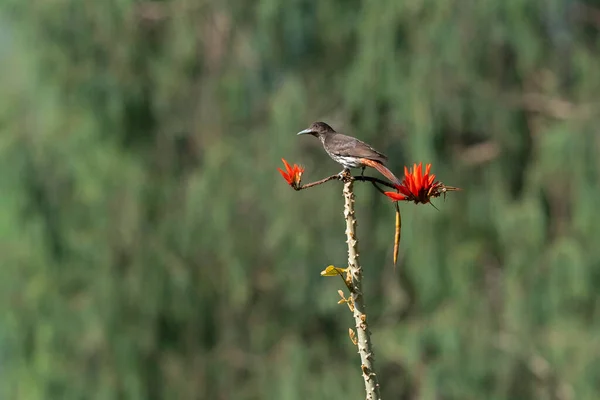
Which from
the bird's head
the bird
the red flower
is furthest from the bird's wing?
the red flower

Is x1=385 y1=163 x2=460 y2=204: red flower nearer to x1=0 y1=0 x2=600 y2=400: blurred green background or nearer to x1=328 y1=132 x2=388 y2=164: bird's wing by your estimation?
x1=328 y1=132 x2=388 y2=164: bird's wing

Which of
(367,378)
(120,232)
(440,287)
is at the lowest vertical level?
(367,378)

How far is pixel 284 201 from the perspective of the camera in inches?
294

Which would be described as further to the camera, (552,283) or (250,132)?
(250,132)

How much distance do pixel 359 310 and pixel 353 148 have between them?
0.95 meters

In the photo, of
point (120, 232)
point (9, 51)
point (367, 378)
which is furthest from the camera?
point (9, 51)

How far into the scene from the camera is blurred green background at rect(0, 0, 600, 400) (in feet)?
23.0

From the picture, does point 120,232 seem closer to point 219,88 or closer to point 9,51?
point 219,88

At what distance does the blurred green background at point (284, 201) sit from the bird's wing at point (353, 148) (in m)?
4.46

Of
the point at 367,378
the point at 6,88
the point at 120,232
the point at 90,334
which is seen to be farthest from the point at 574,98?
the point at 367,378

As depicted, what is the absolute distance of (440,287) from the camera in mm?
7297

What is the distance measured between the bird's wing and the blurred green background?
4.46 meters

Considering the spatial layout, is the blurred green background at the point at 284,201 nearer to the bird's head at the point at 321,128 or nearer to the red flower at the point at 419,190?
the bird's head at the point at 321,128

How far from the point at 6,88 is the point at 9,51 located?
0.32 meters
